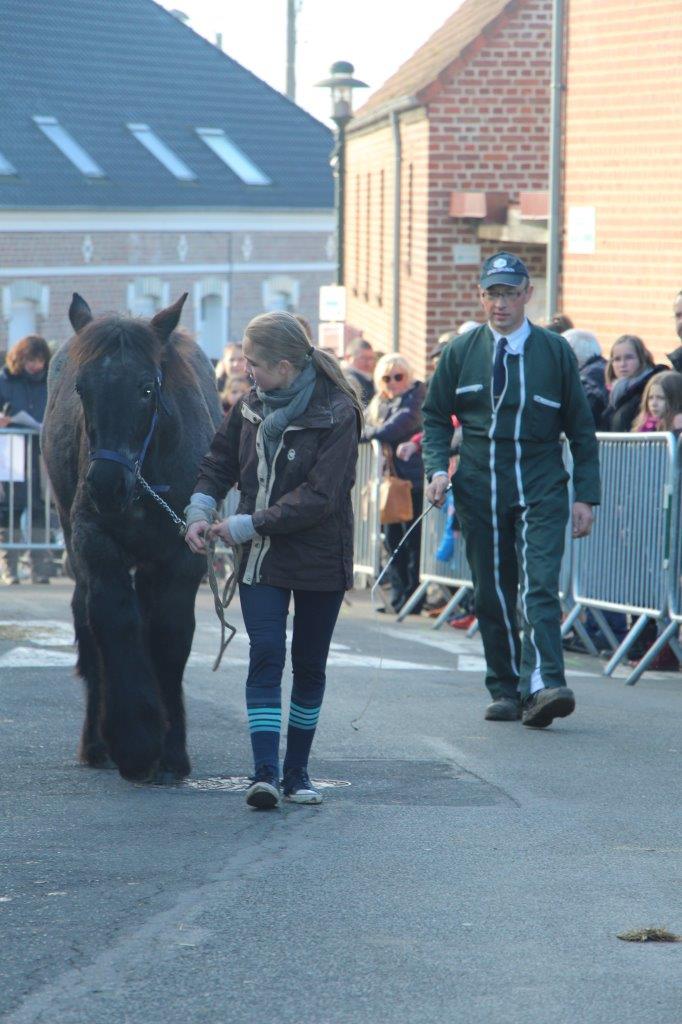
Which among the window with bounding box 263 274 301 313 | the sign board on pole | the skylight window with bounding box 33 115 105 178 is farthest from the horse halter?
the window with bounding box 263 274 301 313

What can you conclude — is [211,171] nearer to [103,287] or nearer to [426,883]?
[103,287]

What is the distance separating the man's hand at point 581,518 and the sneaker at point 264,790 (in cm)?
236

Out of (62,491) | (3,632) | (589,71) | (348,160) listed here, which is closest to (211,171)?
(348,160)

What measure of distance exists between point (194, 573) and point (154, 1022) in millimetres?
3074

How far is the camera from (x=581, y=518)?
849 cm

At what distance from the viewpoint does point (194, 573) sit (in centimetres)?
734

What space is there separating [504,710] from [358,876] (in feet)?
10.7

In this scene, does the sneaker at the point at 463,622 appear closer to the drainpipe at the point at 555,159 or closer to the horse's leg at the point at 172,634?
the drainpipe at the point at 555,159

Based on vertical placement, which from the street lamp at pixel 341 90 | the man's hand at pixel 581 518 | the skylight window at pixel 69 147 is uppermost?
the skylight window at pixel 69 147

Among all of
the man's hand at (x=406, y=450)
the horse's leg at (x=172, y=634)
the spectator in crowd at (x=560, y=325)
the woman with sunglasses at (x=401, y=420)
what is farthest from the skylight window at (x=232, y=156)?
the horse's leg at (x=172, y=634)

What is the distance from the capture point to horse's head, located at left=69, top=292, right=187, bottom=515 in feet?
22.1

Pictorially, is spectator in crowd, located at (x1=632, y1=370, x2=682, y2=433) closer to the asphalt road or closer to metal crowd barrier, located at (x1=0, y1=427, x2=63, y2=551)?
the asphalt road

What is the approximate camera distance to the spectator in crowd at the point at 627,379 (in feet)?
38.3

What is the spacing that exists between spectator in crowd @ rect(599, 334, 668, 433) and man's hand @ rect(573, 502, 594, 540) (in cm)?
318
